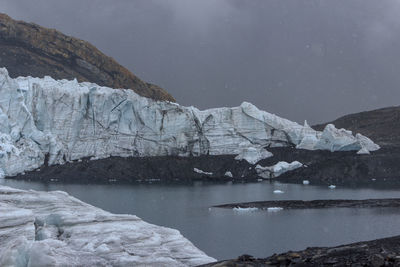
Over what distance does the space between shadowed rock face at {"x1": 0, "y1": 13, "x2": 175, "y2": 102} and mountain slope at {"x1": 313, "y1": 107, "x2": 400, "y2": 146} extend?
6397 cm

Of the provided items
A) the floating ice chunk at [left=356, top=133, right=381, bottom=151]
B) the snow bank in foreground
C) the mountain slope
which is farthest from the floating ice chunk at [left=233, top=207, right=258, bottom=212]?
the mountain slope

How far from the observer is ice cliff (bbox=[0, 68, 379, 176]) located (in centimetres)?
7212

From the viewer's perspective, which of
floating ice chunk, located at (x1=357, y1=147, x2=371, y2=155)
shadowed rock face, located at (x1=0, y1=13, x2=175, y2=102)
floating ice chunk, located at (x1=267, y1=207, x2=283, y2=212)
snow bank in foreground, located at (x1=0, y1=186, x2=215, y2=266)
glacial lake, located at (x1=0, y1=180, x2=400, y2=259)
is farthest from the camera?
shadowed rock face, located at (x1=0, y1=13, x2=175, y2=102)

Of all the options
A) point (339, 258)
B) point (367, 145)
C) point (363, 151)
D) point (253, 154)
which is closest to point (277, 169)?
point (253, 154)

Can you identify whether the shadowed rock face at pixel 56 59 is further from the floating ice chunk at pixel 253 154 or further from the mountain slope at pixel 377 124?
the mountain slope at pixel 377 124

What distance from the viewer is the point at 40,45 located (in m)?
135

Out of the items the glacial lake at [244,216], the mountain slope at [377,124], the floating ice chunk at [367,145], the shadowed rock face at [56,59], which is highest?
the shadowed rock face at [56,59]

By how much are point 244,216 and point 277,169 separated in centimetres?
3701

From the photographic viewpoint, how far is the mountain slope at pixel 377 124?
96.0 m

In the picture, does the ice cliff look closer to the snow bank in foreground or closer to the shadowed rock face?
the shadowed rock face

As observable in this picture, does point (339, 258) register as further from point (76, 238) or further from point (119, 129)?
point (119, 129)

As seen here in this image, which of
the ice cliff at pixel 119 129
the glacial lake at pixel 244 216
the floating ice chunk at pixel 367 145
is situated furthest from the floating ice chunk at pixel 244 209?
the floating ice chunk at pixel 367 145

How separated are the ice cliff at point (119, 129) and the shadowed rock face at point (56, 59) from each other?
131ft

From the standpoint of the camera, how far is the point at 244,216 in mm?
41000
